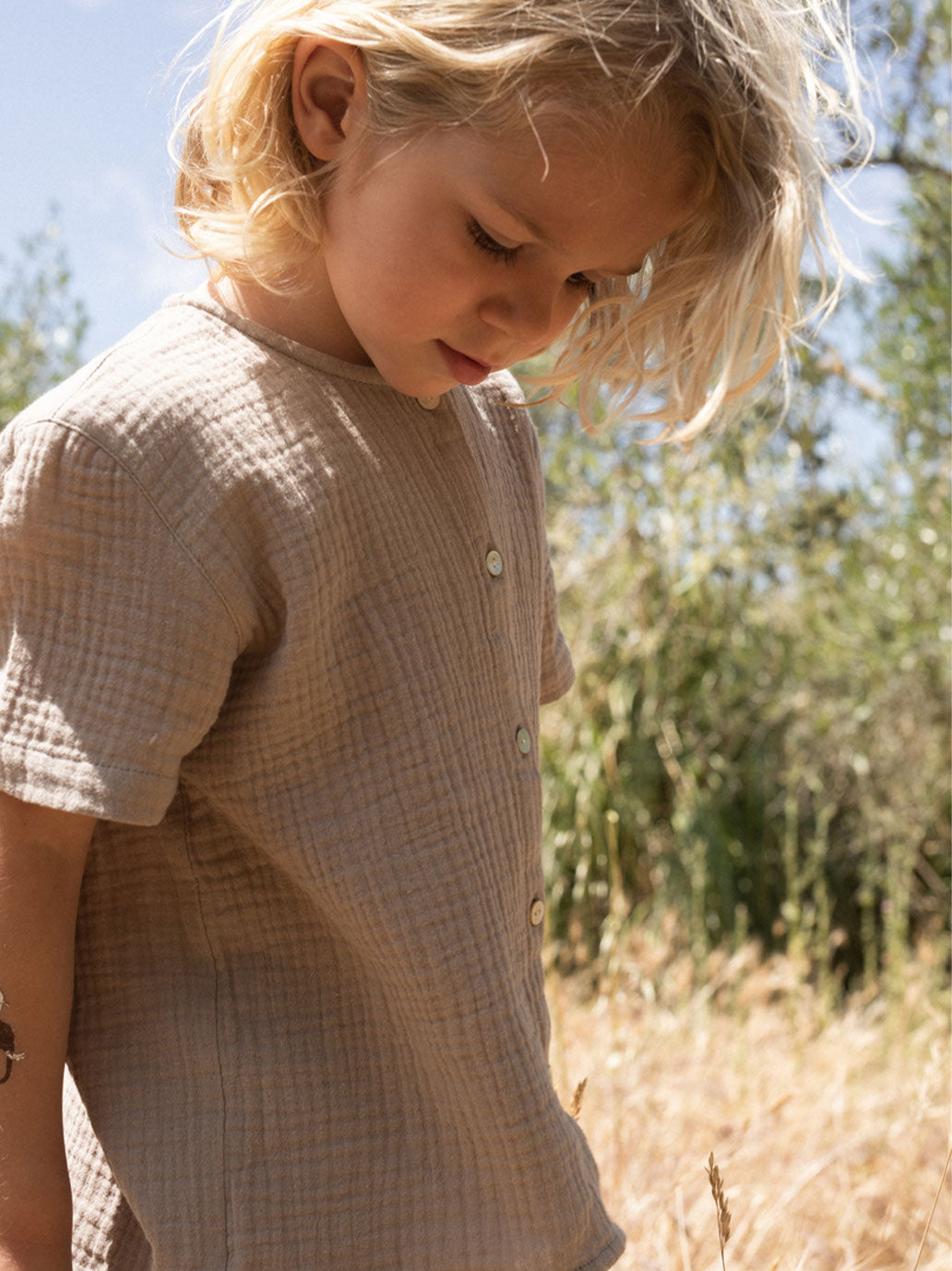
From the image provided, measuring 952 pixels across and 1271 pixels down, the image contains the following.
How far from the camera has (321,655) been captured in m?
0.97

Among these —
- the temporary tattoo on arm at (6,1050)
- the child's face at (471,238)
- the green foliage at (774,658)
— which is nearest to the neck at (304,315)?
the child's face at (471,238)

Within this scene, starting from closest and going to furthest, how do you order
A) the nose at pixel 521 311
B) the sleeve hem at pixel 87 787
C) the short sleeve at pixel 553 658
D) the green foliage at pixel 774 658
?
the sleeve hem at pixel 87 787 < the nose at pixel 521 311 < the short sleeve at pixel 553 658 < the green foliage at pixel 774 658

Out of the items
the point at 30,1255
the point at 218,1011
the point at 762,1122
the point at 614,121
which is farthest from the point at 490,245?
the point at 762,1122

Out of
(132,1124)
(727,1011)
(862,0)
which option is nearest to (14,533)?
(132,1124)

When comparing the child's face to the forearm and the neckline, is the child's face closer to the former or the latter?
the neckline

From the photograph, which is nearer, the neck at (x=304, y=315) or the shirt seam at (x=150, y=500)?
the shirt seam at (x=150, y=500)

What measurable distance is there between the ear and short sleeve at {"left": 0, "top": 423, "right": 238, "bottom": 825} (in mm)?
312

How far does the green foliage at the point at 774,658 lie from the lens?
443 cm

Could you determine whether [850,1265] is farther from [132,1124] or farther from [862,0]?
[862,0]

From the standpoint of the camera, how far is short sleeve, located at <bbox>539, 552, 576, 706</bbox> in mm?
1394

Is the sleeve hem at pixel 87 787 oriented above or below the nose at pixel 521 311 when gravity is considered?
below

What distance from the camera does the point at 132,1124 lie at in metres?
0.99

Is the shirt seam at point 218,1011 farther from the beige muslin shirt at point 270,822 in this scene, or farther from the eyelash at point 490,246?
the eyelash at point 490,246

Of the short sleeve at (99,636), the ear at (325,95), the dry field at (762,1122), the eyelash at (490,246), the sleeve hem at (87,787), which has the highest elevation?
the ear at (325,95)
